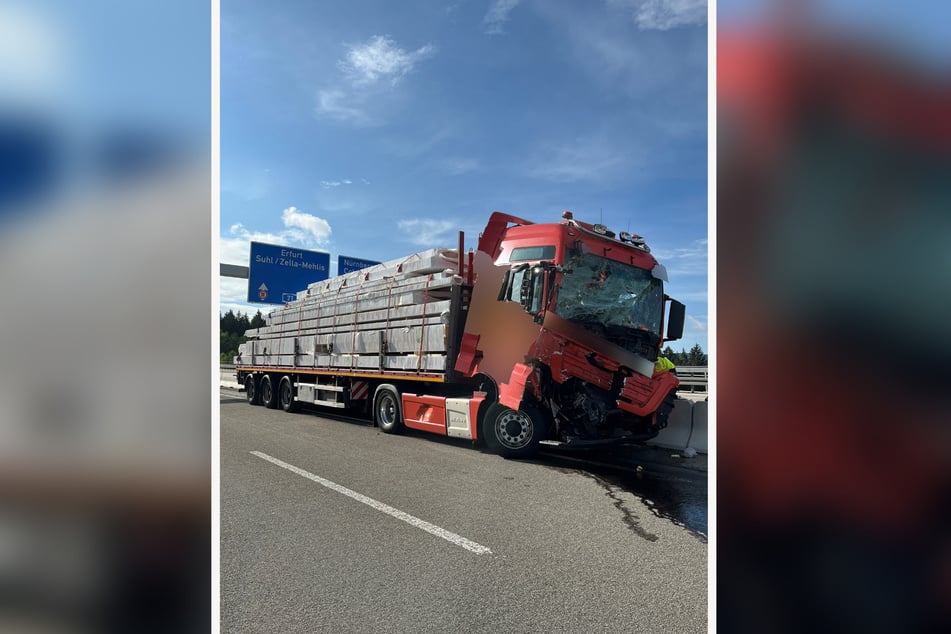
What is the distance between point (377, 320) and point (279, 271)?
1006 centimetres

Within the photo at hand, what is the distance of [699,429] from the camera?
7844 millimetres

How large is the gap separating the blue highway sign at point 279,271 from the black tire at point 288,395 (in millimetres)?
4712

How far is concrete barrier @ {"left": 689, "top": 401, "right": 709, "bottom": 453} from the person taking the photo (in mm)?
7719

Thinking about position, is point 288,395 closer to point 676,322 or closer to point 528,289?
point 528,289

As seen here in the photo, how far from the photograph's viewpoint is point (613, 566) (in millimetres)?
3404

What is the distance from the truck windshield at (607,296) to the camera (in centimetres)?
698

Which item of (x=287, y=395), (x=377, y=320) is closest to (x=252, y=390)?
(x=287, y=395)

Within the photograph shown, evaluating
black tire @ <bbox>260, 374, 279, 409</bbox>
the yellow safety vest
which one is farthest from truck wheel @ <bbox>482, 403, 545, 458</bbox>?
black tire @ <bbox>260, 374, 279, 409</bbox>

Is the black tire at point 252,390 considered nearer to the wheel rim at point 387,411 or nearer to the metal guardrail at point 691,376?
the wheel rim at point 387,411

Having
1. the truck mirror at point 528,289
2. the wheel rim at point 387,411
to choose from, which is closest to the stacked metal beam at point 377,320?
the wheel rim at point 387,411
